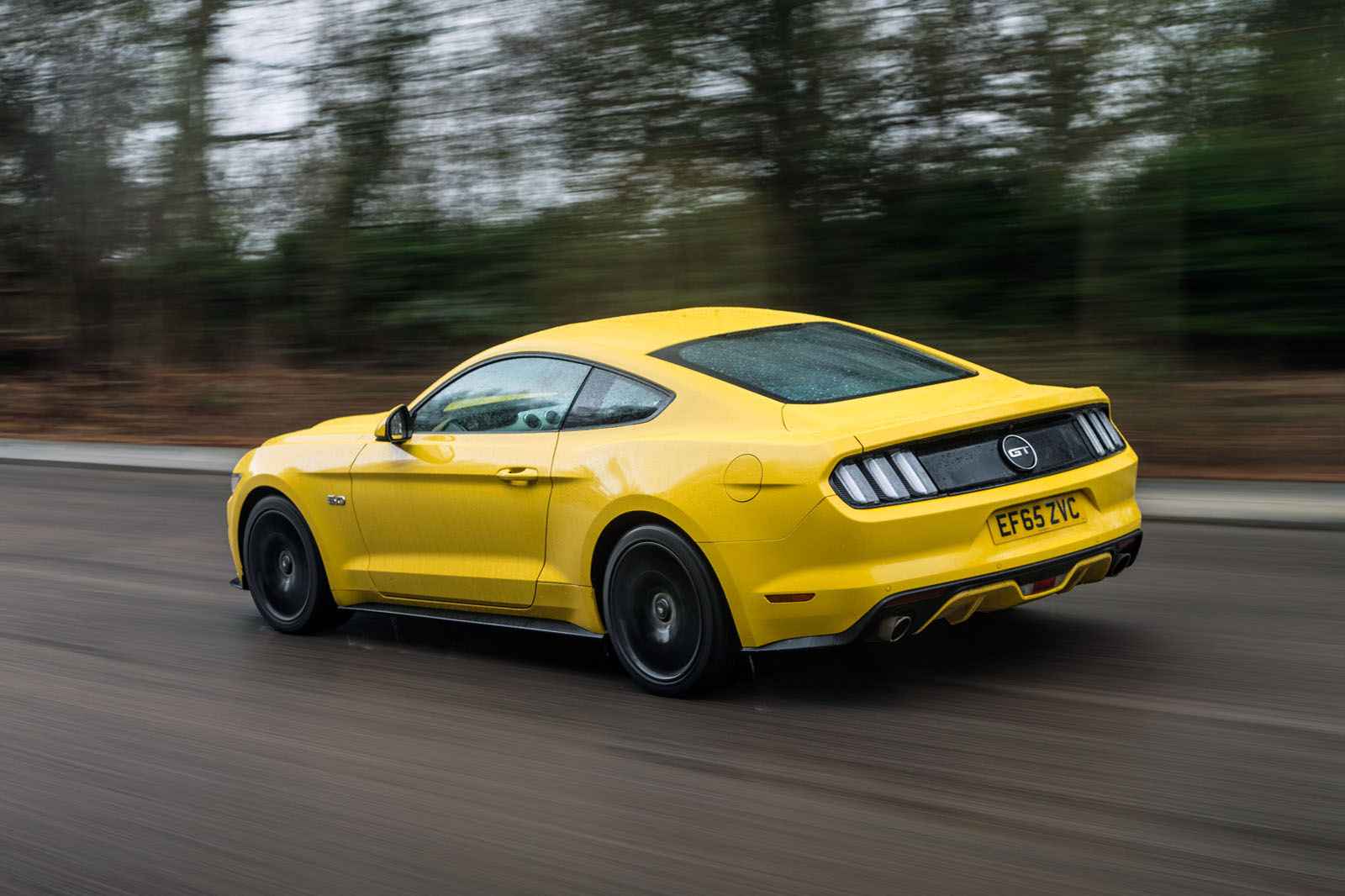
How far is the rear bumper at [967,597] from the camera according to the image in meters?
4.79

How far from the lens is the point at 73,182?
2197 cm

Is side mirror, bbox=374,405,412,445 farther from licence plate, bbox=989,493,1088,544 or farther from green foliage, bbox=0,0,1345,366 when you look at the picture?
green foliage, bbox=0,0,1345,366

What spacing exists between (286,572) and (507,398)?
1819mm

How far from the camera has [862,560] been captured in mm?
4742

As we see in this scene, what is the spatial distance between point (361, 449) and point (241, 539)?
1147 mm

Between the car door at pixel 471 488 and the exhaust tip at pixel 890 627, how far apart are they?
57.2 inches

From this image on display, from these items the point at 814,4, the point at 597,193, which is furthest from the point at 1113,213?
the point at 597,193

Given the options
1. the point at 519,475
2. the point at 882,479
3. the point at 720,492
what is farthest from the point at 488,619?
the point at 882,479

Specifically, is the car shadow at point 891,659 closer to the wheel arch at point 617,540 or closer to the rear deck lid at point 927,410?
the wheel arch at point 617,540

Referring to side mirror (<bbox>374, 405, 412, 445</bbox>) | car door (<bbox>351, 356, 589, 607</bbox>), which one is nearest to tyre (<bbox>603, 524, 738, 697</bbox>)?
car door (<bbox>351, 356, 589, 607</bbox>)

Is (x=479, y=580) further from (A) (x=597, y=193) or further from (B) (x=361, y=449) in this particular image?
(A) (x=597, y=193)

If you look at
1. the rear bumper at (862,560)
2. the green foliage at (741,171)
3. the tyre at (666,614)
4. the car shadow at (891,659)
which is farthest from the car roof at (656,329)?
the green foliage at (741,171)

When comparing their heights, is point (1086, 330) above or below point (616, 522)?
below

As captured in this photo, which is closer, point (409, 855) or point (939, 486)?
point (409, 855)
